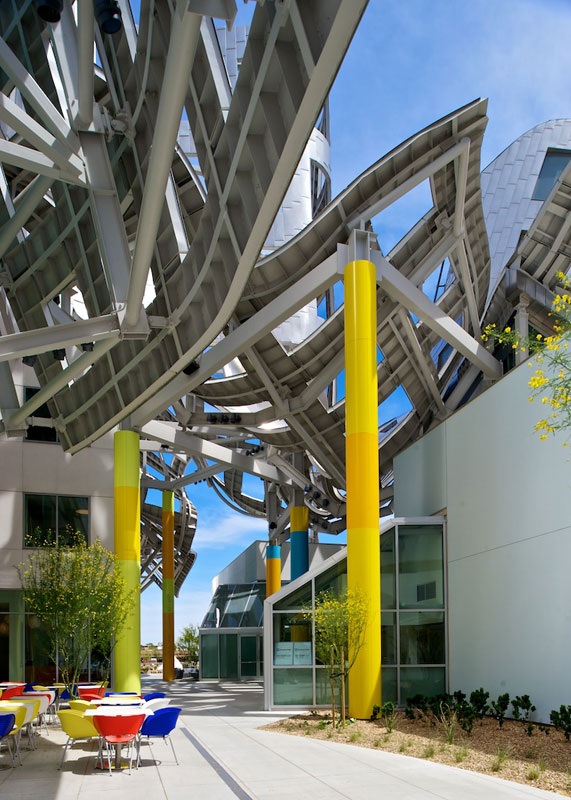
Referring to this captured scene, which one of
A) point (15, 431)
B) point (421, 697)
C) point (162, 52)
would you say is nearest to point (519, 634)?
point (421, 697)

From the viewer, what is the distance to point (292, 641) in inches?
814

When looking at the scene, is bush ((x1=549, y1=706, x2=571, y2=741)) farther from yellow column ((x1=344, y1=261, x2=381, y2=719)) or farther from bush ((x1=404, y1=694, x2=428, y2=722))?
yellow column ((x1=344, y1=261, x2=381, y2=719))

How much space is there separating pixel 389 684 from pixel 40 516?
13475mm

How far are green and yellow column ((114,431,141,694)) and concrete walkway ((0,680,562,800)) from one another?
8.15 meters

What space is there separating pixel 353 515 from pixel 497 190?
25.1m

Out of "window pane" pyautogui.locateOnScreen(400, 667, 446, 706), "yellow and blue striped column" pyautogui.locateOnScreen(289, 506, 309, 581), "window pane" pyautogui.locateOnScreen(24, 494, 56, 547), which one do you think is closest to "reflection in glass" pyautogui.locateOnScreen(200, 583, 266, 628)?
"yellow and blue striped column" pyautogui.locateOnScreen(289, 506, 309, 581)

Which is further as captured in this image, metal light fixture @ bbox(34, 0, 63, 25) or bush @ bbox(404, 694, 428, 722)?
bush @ bbox(404, 694, 428, 722)

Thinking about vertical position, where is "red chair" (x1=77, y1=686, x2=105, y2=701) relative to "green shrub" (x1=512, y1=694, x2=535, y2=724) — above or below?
below

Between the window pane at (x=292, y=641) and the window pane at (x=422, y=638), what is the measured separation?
2.35 m

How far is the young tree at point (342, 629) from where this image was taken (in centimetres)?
1662

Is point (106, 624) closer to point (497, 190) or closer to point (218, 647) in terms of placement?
point (218, 647)

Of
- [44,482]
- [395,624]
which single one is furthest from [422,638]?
[44,482]

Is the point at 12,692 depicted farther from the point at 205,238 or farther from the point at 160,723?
the point at 205,238

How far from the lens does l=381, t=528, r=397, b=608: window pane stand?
68.4 ft
